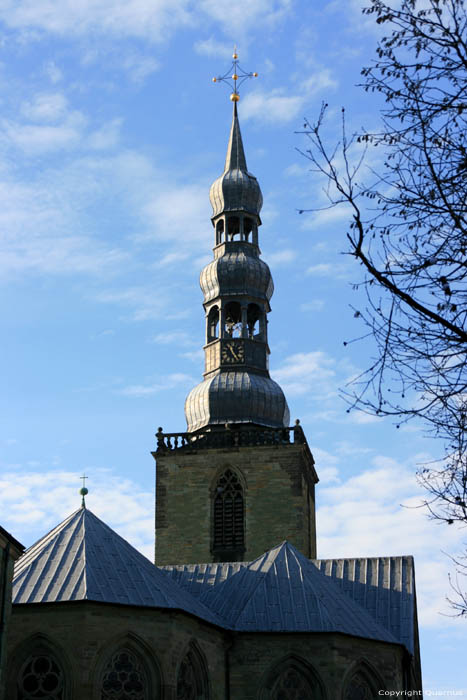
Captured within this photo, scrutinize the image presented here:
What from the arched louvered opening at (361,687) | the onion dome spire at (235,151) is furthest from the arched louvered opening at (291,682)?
the onion dome spire at (235,151)

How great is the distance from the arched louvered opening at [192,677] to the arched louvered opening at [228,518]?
42.2 feet

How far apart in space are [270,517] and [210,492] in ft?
8.29

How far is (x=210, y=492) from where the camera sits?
4100cm

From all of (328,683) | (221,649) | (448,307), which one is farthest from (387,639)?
(448,307)

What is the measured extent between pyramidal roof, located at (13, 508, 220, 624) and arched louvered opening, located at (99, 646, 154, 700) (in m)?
1.25

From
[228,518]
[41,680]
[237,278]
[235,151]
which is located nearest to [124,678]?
[41,680]

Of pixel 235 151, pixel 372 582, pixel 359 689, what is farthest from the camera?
pixel 235 151

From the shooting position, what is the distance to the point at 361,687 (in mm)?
28188

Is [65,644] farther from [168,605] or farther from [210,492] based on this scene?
[210,492]

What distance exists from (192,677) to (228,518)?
14.1 meters

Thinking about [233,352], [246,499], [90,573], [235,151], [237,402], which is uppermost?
[235,151]

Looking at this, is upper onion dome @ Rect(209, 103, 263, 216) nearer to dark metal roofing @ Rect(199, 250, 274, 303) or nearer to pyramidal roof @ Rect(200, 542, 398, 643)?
dark metal roofing @ Rect(199, 250, 274, 303)

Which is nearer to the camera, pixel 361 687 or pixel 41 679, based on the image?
pixel 41 679

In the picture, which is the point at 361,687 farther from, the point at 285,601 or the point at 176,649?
the point at 176,649
